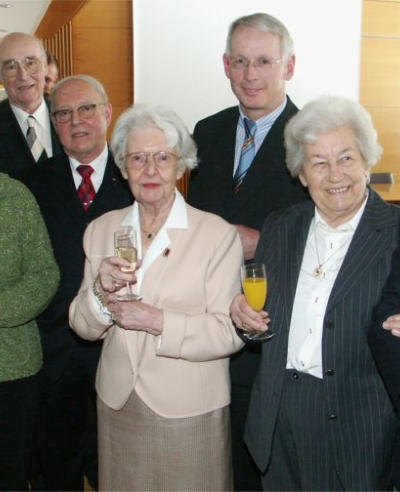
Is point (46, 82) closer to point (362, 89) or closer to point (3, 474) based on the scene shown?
point (3, 474)

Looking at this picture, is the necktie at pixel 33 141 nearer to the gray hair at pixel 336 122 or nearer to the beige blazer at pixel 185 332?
the beige blazer at pixel 185 332

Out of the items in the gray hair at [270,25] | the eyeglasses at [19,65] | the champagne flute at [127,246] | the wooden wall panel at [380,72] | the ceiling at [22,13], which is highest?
the ceiling at [22,13]

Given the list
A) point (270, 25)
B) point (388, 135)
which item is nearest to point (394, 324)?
point (270, 25)

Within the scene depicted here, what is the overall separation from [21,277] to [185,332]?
78cm

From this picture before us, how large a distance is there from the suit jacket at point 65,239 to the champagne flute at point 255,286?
0.96 meters

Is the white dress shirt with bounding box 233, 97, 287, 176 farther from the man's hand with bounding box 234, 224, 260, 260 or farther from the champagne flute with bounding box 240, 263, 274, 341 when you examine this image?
the champagne flute with bounding box 240, 263, 274, 341

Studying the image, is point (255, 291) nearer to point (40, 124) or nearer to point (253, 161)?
point (253, 161)

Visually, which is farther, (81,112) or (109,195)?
(81,112)

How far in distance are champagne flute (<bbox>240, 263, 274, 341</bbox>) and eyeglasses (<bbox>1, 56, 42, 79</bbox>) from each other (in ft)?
7.15

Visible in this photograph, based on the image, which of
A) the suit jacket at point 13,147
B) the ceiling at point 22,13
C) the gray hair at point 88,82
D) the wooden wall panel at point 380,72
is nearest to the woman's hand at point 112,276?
the gray hair at point 88,82

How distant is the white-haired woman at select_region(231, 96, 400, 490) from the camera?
202cm

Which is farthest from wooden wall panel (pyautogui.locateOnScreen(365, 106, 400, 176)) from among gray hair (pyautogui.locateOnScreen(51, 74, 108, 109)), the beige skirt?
the beige skirt

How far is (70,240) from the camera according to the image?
2787mm

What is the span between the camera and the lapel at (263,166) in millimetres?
2750
